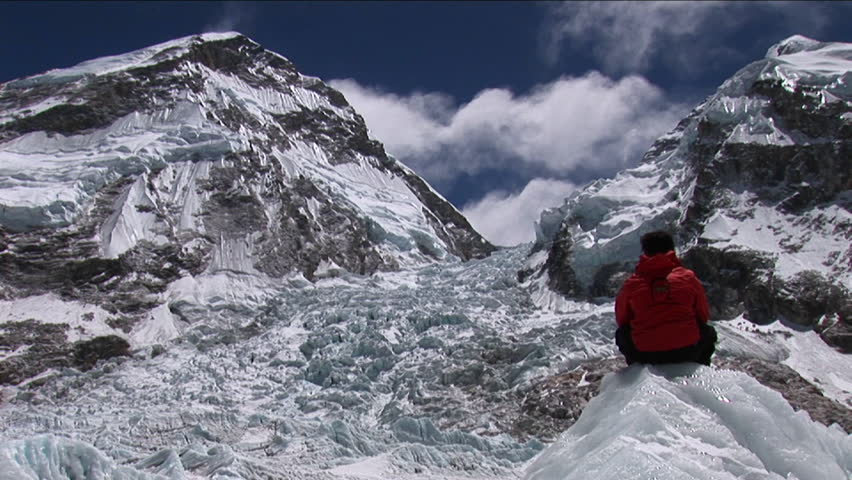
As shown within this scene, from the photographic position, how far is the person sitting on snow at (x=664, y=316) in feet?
18.7

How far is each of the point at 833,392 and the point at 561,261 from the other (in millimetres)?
22211

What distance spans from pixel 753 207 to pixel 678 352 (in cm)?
5222

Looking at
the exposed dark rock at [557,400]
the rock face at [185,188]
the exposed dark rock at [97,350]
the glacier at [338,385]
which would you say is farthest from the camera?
the rock face at [185,188]

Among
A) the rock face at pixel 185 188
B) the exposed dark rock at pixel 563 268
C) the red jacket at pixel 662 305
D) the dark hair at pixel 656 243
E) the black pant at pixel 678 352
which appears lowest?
the black pant at pixel 678 352

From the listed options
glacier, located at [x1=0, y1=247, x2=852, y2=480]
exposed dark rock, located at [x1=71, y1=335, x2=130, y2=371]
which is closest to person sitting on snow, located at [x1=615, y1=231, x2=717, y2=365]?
glacier, located at [x1=0, y1=247, x2=852, y2=480]

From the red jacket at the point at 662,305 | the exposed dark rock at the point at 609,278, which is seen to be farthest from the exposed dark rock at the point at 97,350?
the red jacket at the point at 662,305

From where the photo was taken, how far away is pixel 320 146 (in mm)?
97812

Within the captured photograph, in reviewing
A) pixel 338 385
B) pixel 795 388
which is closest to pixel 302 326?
pixel 338 385

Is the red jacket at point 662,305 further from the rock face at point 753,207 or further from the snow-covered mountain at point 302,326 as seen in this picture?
the rock face at point 753,207

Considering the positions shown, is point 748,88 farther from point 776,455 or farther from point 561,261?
point 776,455

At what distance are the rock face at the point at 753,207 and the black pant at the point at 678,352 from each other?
143 ft

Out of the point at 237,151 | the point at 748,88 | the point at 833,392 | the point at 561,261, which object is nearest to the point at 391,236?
the point at 237,151

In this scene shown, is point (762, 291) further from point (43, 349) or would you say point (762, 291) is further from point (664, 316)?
point (664, 316)

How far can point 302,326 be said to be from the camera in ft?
171
